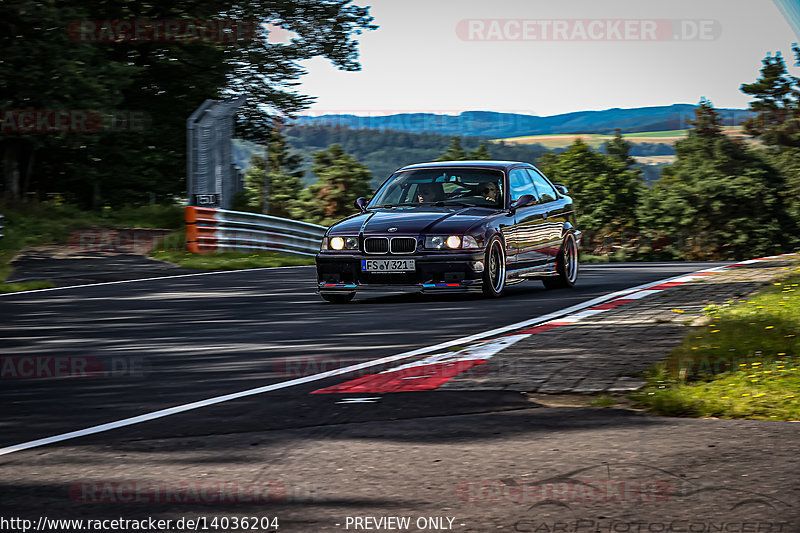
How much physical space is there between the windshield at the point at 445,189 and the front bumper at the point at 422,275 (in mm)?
1235

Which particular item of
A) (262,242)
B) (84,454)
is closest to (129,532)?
(84,454)

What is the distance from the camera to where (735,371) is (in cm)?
685

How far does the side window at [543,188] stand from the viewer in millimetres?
14148

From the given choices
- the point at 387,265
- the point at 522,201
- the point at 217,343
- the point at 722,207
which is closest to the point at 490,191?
the point at 522,201

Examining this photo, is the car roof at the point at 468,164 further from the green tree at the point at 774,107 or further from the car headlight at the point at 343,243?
the green tree at the point at 774,107

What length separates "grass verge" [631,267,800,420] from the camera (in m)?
5.96

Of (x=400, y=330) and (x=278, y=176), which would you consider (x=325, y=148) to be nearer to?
(x=278, y=176)

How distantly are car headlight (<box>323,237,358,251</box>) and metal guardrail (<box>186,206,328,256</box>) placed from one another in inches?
360

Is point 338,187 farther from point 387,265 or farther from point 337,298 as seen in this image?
point 387,265

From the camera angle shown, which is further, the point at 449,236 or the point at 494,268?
Answer: the point at 494,268

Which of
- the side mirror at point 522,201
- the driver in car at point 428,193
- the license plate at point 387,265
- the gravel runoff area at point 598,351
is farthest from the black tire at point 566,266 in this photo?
the license plate at point 387,265

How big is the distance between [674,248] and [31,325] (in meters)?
73.6

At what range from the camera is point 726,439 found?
524cm

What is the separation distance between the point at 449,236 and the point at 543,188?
2.88m
